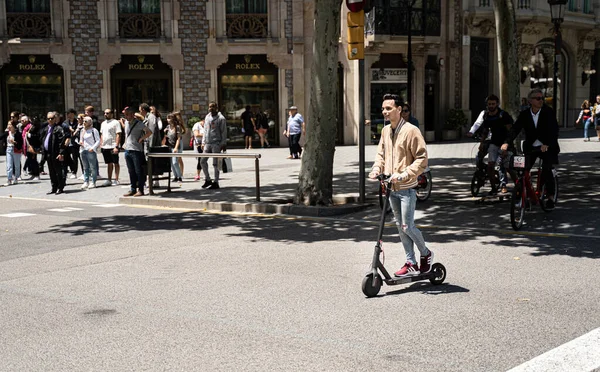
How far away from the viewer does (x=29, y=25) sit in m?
30.6

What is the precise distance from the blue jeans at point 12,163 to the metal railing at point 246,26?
540 inches

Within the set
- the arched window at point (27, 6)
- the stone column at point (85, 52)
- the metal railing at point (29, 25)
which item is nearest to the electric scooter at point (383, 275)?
the stone column at point (85, 52)

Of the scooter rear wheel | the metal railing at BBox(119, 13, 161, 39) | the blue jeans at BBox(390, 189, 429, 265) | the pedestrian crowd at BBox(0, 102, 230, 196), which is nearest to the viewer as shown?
the blue jeans at BBox(390, 189, 429, 265)

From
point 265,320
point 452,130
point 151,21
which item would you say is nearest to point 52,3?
point 151,21

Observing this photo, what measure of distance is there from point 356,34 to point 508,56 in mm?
6310

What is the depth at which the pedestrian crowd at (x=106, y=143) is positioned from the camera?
51.6 ft

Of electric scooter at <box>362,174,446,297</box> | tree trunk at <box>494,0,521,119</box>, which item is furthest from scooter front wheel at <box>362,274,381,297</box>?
tree trunk at <box>494,0,521,119</box>

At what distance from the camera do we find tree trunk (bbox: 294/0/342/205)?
42.0ft

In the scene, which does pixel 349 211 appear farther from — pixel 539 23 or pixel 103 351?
pixel 539 23

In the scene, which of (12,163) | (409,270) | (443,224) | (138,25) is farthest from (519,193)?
(138,25)

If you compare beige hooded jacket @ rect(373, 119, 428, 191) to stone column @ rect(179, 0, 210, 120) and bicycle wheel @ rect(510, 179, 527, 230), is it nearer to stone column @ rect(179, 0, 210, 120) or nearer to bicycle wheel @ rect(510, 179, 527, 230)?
bicycle wheel @ rect(510, 179, 527, 230)

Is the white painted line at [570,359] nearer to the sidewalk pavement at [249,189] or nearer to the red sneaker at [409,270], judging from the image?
the red sneaker at [409,270]

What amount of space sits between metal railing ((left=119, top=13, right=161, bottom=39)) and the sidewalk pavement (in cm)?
777

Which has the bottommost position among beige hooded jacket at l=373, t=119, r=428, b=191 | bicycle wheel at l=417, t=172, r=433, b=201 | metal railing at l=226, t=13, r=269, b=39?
bicycle wheel at l=417, t=172, r=433, b=201
